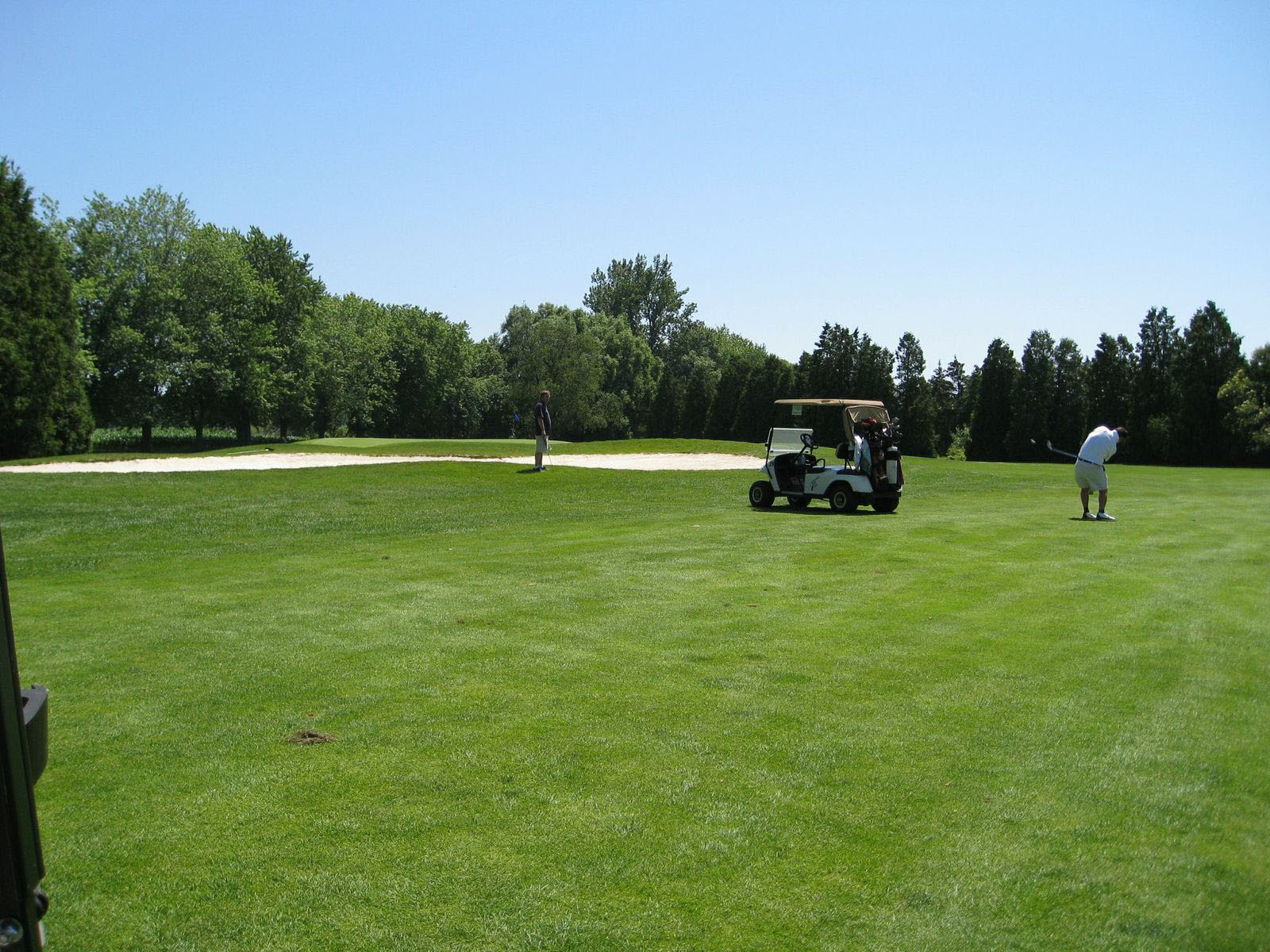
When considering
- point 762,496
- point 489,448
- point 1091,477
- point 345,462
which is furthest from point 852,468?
point 489,448

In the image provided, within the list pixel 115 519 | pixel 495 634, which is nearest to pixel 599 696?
pixel 495 634

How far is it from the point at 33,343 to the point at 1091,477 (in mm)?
37927

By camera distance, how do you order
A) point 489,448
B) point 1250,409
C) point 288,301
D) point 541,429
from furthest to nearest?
point 288,301 < point 1250,409 < point 489,448 < point 541,429

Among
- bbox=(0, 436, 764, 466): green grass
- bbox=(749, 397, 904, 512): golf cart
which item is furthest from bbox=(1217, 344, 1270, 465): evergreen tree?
bbox=(749, 397, 904, 512): golf cart

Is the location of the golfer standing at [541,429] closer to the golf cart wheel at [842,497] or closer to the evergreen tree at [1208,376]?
the golf cart wheel at [842,497]

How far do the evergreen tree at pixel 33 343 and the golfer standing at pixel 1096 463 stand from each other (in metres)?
36.2

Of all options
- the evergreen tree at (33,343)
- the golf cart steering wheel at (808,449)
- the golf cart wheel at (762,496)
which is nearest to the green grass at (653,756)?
the golf cart steering wheel at (808,449)

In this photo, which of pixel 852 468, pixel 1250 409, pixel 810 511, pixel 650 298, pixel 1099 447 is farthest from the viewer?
pixel 650 298

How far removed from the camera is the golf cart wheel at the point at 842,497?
19375 mm

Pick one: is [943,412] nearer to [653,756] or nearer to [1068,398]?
[1068,398]

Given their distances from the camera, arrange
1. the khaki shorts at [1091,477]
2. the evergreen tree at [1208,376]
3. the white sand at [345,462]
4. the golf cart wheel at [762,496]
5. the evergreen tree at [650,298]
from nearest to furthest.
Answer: the khaki shorts at [1091,477] < the golf cart wheel at [762,496] < the white sand at [345,462] < the evergreen tree at [1208,376] < the evergreen tree at [650,298]

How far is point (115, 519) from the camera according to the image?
629 inches

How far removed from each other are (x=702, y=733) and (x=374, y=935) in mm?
2440

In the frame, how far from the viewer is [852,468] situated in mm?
19453
